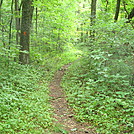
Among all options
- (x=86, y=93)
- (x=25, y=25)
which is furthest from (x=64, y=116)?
(x=25, y=25)

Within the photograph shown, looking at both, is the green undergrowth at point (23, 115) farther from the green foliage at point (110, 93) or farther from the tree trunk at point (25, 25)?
the tree trunk at point (25, 25)

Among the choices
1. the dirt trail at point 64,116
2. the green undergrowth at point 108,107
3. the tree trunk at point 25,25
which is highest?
the tree trunk at point 25,25

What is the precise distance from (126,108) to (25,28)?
304 inches

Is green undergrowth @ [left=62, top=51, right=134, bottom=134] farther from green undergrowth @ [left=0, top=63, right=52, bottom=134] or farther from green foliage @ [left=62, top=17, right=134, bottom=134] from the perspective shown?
green undergrowth @ [left=0, top=63, right=52, bottom=134]

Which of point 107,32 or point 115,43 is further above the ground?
point 107,32

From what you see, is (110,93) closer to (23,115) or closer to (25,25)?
(23,115)

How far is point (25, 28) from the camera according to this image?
9.63m

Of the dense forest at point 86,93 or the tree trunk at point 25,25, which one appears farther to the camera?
the tree trunk at point 25,25

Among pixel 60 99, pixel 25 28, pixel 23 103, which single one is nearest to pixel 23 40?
pixel 25 28

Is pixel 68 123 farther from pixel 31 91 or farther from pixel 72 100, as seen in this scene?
pixel 31 91

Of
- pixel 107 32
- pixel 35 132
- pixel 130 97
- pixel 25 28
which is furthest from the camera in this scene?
pixel 25 28

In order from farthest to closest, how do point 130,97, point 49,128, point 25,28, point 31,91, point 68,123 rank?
point 25,28
point 31,91
point 130,97
point 68,123
point 49,128

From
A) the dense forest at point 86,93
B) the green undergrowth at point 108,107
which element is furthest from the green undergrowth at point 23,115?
the green undergrowth at point 108,107

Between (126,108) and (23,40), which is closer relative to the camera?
(126,108)
